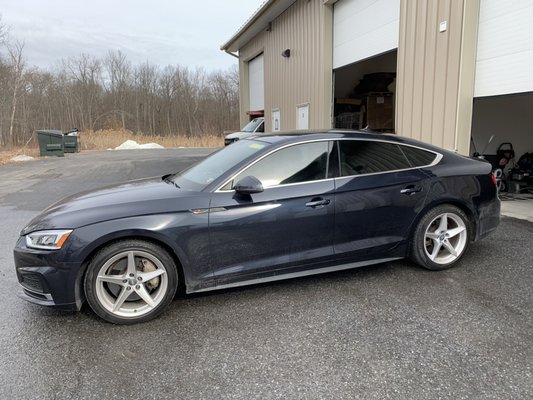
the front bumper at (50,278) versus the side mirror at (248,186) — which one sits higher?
the side mirror at (248,186)

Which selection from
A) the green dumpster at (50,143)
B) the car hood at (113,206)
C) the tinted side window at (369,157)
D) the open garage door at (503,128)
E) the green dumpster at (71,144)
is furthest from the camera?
the green dumpster at (71,144)

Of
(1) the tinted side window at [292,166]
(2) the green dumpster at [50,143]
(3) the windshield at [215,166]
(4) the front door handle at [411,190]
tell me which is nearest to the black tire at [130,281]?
(3) the windshield at [215,166]

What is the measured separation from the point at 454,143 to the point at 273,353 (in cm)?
613

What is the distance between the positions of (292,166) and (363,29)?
796cm

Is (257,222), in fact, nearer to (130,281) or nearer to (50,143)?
(130,281)

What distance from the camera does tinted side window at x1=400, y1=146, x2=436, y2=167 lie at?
13.4 feet

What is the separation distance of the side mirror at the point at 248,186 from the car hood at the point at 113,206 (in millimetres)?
311

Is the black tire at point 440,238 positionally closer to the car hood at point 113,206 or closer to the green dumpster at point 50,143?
the car hood at point 113,206

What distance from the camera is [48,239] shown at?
3.04 metres

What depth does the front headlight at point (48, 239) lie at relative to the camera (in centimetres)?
300

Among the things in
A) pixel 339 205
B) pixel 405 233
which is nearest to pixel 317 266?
pixel 339 205

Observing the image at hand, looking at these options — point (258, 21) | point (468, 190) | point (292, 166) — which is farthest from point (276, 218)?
point (258, 21)

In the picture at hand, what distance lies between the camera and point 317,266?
12.0 ft

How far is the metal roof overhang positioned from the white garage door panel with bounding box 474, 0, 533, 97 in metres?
7.92
